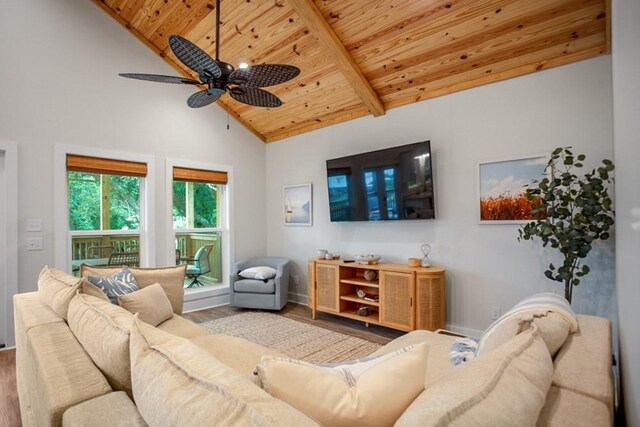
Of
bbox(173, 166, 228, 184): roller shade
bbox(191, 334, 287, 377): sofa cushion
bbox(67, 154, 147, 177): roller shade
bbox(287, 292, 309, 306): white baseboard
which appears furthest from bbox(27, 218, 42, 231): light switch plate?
bbox(287, 292, 309, 306): white baseboard

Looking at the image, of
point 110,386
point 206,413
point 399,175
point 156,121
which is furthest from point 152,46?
point 206,413

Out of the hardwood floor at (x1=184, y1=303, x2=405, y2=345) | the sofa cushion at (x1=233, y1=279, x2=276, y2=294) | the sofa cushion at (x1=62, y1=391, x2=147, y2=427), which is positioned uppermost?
the sofa cushion at (x1=62, y1=391, x2=147, y2=427)

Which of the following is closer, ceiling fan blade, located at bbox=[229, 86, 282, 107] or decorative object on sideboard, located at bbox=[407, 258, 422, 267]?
ceiling fan blade, located at bbox=[229, 86, 282, 107]

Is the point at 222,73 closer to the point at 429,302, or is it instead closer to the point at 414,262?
the point at 414,262

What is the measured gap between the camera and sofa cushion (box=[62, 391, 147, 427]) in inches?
32.9

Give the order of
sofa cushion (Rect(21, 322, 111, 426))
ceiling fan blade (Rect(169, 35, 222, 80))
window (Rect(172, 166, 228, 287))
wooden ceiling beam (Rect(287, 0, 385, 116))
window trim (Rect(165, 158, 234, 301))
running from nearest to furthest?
sofa cushion (Rect(21, 322, 111, 426))
ceiling fan blade (Rect(169, 35, 222, 80))
wooden ceiling beam (Rect(287, 0, 385, 116))
window trim (Rect(165, 158, 234, 301))
window (Rect(172, 166, 228, 287))

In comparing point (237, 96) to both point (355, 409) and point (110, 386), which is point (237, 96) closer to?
point (110, 386)

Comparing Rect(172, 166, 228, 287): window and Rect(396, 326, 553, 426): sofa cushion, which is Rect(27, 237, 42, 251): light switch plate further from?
Rect(396, 326, 553, 426): sofa cushion

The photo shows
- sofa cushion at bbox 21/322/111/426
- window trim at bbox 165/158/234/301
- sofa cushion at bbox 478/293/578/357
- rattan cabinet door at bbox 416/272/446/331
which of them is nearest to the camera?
sofa cushion at bbox 21/322/111/426

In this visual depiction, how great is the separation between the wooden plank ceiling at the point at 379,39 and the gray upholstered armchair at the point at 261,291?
241 cm

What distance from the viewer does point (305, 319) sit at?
13.8ft

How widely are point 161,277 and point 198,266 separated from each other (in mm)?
2211

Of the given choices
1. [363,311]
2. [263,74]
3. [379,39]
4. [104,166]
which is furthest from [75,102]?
[363,311]

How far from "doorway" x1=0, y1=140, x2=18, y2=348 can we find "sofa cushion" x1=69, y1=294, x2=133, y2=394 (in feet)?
8.79
